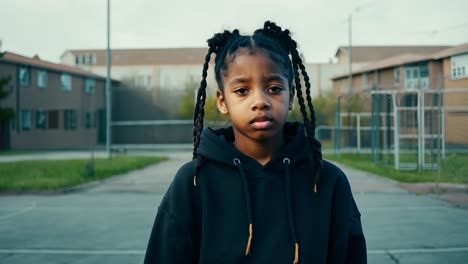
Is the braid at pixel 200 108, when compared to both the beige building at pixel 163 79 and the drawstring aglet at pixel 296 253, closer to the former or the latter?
the drawstring aglet at pixel 296 253

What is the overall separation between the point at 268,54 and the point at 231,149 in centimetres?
40

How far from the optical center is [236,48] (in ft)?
7.10

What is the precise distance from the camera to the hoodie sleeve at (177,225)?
204 centimetres

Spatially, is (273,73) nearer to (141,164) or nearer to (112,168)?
(112,168)

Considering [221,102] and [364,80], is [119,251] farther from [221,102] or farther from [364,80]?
[364,80]

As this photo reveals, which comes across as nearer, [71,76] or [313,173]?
[313,173]

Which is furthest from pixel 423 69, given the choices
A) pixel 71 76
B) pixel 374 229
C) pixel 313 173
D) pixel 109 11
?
pixel 313 173

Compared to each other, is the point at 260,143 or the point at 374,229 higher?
the point at 260,143

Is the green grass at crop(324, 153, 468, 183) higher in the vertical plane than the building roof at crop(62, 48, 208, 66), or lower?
lower

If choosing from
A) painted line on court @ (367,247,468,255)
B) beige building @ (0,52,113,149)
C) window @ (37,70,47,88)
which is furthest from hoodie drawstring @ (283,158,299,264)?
window @ (37,70,47,88)

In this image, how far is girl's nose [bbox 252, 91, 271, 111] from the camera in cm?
204

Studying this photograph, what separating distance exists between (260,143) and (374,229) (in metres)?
5.75

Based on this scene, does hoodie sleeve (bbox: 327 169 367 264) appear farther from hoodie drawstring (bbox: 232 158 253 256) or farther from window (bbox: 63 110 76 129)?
window (bbox: 63 110 76 129)

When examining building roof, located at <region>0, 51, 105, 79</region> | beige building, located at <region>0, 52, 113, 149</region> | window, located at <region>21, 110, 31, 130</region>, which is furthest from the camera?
window, located at <region>21, 110, 31, 130</region>
